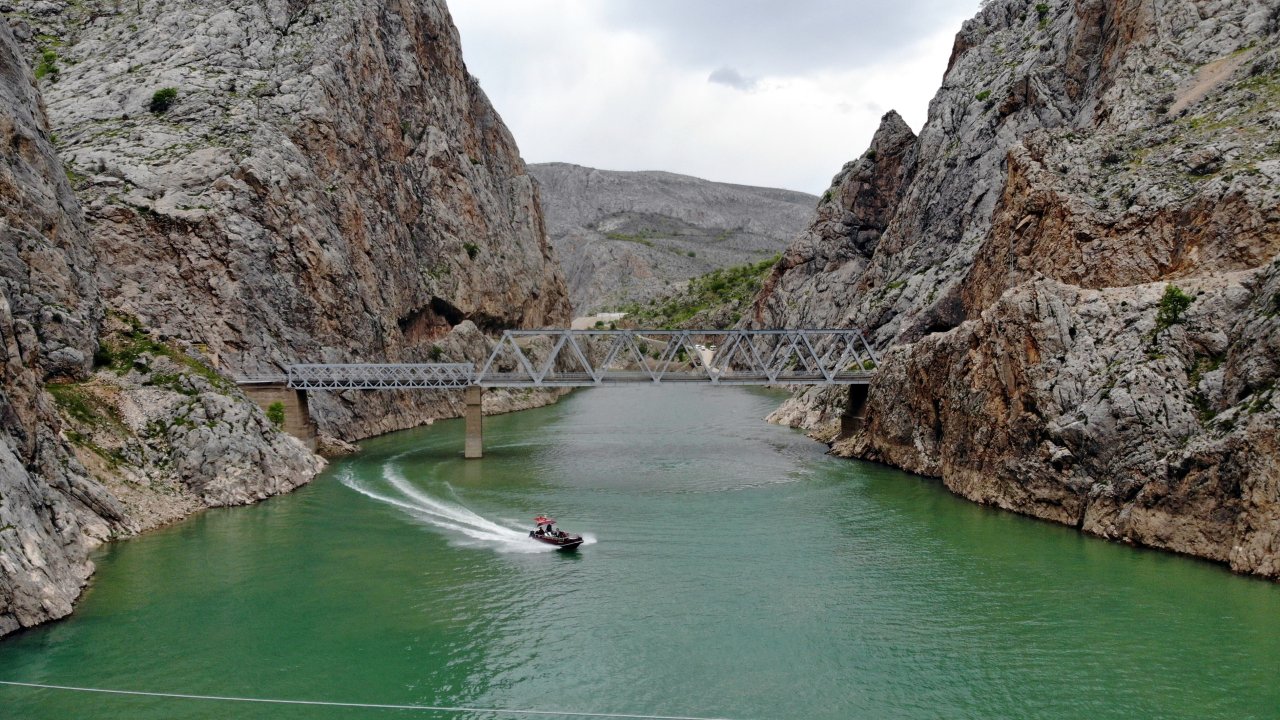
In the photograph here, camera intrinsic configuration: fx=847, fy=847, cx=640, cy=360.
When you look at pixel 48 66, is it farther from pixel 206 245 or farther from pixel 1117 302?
pixel 1117 302

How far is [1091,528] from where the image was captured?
37.1 m

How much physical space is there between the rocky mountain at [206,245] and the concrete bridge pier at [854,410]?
3877cm

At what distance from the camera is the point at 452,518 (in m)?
42.9

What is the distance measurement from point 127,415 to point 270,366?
20.1 meters

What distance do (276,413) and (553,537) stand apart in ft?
96.3

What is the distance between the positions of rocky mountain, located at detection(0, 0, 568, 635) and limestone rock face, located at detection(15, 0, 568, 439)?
8.3 inches

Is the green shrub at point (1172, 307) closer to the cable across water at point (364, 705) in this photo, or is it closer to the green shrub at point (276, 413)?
the cable across water at point (364, 705)

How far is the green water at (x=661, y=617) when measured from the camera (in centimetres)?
2273

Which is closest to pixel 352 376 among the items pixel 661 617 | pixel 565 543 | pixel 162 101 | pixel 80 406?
pixel 80 406

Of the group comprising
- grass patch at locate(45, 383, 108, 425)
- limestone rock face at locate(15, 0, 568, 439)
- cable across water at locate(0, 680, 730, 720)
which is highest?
limestone rock face at locate(15, 0, 568, 439)

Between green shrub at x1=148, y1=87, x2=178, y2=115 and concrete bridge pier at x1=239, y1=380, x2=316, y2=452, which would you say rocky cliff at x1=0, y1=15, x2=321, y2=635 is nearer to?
concrete bridge pier at x1=239, y1=380, x2=316, y2=452

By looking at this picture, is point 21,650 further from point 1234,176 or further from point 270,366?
point 1234,176

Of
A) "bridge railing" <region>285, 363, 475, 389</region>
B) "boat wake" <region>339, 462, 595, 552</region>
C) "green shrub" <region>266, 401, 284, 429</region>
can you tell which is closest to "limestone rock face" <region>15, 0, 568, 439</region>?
"bridge railing" <region>285, 363, 475, 389</region>

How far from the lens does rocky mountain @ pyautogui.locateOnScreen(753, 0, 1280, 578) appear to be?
3306 centimetres
